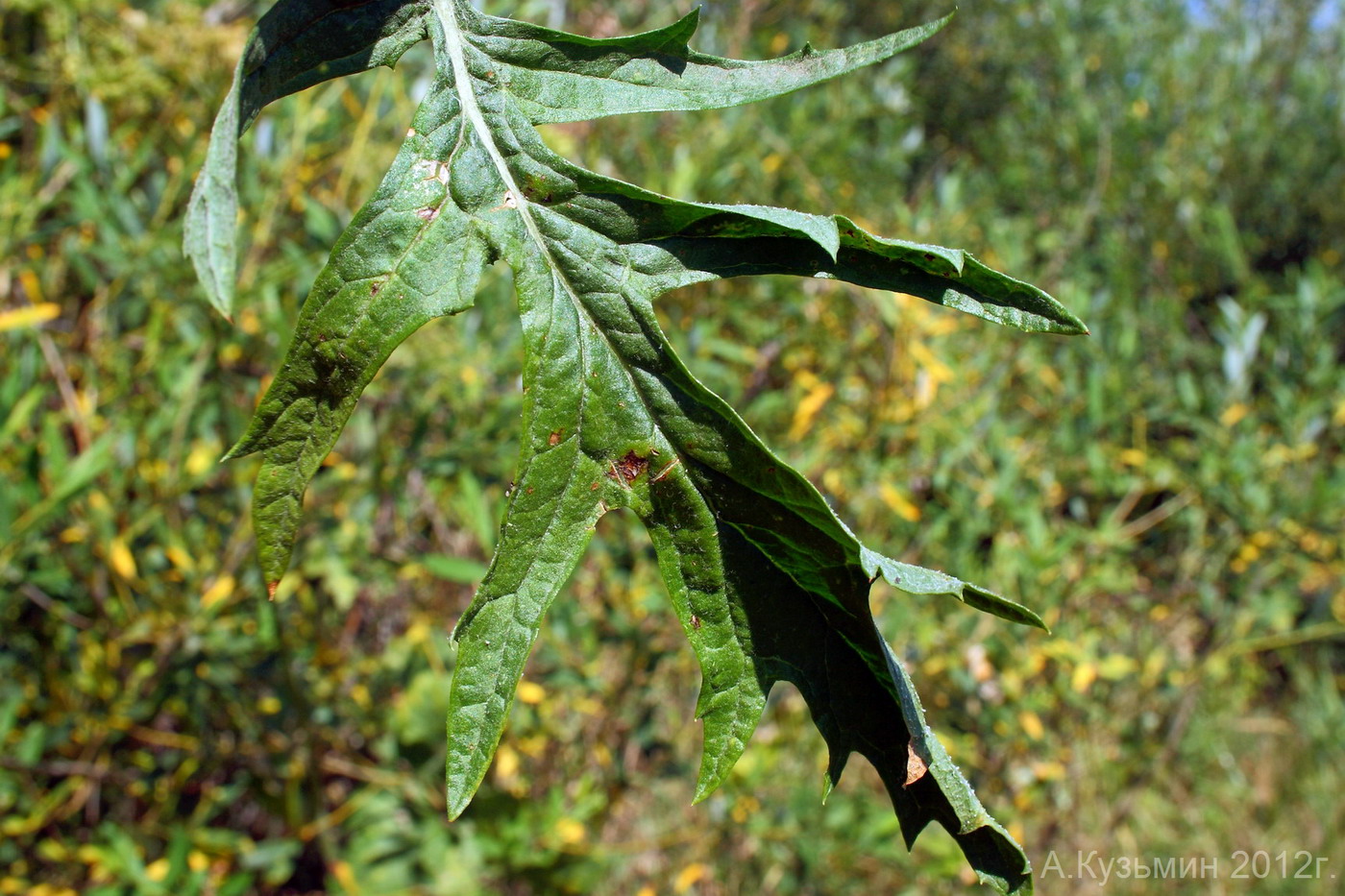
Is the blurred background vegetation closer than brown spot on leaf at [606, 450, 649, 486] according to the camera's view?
No

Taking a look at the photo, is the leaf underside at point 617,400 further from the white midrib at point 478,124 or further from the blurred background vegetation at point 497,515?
the blurred background vegetation at point 497,515

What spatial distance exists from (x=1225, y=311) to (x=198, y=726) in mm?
2580

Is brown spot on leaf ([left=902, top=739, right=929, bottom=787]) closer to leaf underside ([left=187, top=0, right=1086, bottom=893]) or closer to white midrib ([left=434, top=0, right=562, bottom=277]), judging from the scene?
leaf underside ([left=187, top=0, right=1086, bottom=893])

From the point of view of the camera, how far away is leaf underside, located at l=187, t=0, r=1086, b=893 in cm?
60

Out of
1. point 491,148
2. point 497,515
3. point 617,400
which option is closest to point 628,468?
point 617,400

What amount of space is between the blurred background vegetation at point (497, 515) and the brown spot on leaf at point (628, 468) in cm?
123

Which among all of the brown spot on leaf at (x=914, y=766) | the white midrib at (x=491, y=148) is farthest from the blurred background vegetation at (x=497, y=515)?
the brown spot on leaf at (x=914, y=766)

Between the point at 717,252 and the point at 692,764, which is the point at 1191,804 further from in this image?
the point at 717,252

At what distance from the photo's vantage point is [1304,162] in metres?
6.59

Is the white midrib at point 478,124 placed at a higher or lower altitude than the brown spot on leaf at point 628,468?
higher

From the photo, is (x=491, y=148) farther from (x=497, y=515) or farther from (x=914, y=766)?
(x=497, y=515)

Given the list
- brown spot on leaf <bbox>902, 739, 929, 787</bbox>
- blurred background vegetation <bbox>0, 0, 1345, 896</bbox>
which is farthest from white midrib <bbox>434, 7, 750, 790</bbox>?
blurred background vegetation <bbox>0, 0, 1345, 896</bbox>

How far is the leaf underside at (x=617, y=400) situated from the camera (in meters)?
0.60

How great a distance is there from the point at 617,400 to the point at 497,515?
1.61 m
